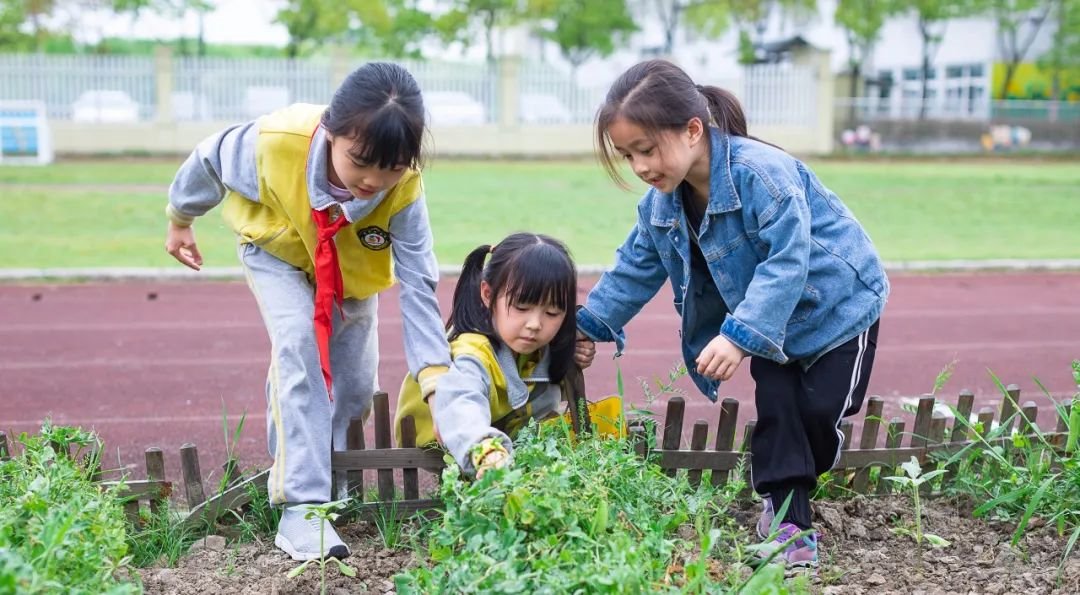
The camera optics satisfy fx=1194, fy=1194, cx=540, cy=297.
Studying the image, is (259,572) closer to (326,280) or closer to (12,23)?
(326,280)

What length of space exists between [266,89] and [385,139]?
84.5ft

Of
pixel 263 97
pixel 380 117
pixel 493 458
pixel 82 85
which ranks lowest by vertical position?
pixel 493 458

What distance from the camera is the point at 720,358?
3254 mm

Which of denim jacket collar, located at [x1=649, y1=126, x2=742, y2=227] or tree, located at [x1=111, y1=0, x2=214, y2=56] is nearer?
denim jacket collar, located at [x1=649, y1=126, x2=742, y2=227]

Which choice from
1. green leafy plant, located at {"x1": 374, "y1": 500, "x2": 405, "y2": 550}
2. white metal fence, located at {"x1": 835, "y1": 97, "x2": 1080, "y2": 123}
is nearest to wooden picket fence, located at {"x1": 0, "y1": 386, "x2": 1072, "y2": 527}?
green leafy plant, located at {"x1": 374, "y1": 500, "x2": 405, "y2": 550}

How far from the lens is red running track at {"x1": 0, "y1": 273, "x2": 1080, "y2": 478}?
557cm

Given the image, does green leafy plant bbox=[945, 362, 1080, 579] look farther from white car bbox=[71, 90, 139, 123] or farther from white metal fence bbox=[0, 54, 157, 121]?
white metal fence bbox=[0, 54, 157, 121]

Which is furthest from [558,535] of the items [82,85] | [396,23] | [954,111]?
[954,111]

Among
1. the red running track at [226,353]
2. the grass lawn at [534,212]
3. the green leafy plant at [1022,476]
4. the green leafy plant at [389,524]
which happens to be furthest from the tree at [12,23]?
the green leafy plant at [1022,476]

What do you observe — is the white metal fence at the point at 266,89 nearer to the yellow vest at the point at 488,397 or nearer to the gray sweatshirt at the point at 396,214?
the gray sweatshirt at the point at 396,214

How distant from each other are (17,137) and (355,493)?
2105cm

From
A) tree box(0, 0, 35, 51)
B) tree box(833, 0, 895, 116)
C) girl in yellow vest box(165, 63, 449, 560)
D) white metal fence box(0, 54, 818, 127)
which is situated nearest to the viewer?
girl in yellow vest box(165, 63, 449, 560)

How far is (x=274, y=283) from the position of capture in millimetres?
3559

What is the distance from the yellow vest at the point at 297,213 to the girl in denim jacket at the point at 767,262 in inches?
27.5
